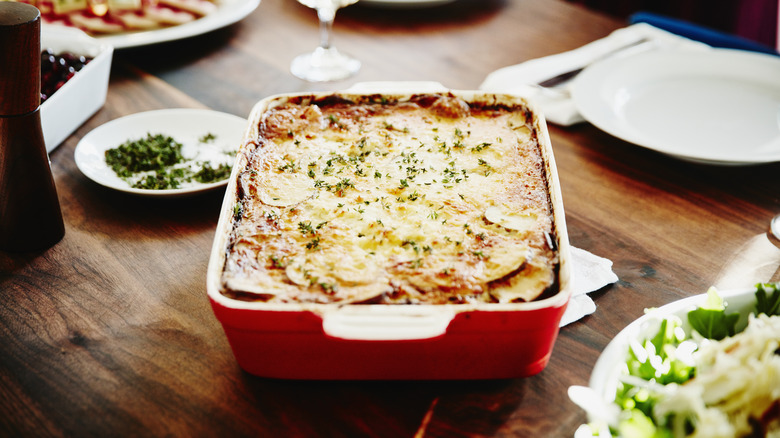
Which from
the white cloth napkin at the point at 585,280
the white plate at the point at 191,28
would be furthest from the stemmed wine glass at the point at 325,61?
the white cloth napkin at the point at 585,280

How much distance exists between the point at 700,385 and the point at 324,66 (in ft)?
5.20

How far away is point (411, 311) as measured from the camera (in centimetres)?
90

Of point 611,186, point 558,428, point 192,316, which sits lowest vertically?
point 192,316

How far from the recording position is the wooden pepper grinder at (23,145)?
110 cm

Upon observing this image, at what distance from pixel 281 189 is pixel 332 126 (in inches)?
10.0

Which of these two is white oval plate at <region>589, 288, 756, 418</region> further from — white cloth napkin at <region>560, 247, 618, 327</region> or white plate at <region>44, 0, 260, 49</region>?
white plate at <region>44, 0, 260, 49</region>

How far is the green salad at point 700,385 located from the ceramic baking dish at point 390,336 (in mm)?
149

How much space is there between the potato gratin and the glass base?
Answer: 607 millimetres

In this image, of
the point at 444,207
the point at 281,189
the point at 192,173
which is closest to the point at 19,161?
the point at 192,173

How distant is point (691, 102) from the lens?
1.82 meters

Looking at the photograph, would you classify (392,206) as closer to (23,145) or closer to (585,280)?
(585,280)

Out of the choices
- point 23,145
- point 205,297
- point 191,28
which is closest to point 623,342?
point 205,297

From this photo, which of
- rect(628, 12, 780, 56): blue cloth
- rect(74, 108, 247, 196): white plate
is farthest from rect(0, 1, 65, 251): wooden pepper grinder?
rect(628, 12, 780, 56): blue cloth

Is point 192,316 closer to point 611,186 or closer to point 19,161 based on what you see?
point 19,161
